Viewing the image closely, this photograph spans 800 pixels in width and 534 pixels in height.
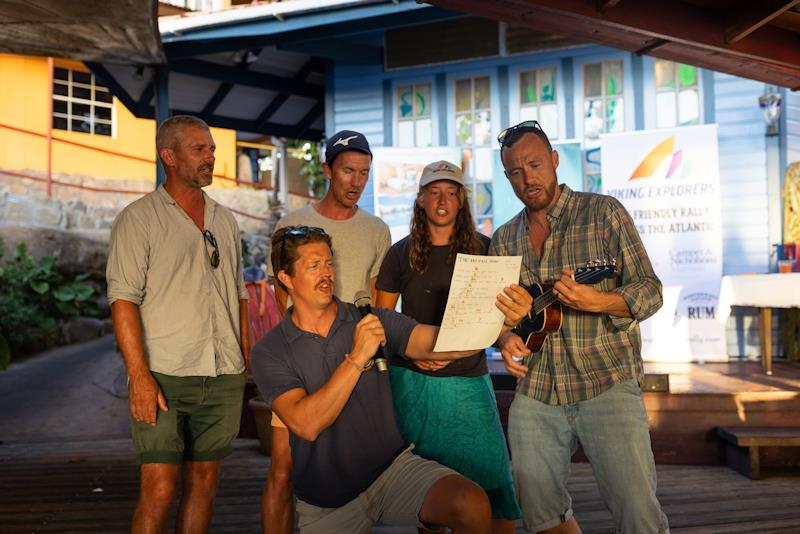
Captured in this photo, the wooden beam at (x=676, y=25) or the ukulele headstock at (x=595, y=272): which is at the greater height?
the wooden beam at (x=676, y=25)

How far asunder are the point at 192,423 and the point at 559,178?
6.88 metres

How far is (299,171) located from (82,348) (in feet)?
51.3

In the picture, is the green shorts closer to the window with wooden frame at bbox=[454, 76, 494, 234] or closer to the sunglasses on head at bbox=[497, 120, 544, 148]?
the sunglasses on head at bbox=[497, 120, 544, 148]

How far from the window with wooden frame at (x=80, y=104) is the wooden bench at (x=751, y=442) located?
17.0m

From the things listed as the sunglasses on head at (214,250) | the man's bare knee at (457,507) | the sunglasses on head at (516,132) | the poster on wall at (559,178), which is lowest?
the man's bare knee at (457,507)

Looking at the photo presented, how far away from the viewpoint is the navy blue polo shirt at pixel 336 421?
252cm

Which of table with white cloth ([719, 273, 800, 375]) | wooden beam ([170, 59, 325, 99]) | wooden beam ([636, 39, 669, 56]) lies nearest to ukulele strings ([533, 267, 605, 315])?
wooden beam ([636, 39, 669, 56])

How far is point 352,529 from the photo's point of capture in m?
2.50

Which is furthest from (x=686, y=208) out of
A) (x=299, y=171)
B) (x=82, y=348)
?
(x=299, y=171)

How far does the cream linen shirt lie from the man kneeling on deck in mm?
703

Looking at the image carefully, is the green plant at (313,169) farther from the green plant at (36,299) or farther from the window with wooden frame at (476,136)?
the window with wooden frame at (476,136)

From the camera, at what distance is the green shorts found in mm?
3080

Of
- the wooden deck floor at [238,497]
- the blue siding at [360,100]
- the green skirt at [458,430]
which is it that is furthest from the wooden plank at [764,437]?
the blue siding at [360,100]

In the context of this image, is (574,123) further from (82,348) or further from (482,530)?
(82,348)
